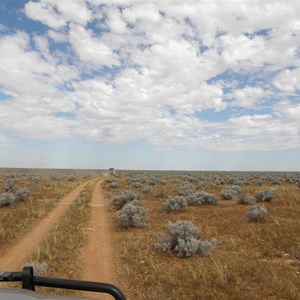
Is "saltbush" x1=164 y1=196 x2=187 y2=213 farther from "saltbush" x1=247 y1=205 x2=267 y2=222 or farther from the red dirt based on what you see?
"saltbush" x1=247 y1=205 x2=267 y2=222

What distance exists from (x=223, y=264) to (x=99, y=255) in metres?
3.78

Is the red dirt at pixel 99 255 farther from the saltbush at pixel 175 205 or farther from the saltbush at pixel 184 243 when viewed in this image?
the saltbush at pixel 175 205

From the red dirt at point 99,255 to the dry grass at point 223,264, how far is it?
0.29 m

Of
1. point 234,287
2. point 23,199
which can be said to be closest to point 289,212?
point 234,287

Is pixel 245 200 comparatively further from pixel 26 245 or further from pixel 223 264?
pixel 26 245

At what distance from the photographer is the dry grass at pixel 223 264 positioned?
25.1 ft

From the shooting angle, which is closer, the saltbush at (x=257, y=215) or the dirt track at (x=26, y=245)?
the dirt track at (x=26, y=245)

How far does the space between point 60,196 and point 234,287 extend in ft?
67.3

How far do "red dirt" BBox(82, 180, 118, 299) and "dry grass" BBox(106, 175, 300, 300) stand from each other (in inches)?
11.5

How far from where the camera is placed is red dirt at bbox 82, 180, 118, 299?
871 centimetres

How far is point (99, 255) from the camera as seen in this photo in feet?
34.8

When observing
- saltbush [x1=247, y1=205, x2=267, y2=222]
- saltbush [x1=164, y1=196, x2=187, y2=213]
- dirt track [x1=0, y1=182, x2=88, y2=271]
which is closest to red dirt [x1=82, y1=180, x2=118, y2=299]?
dirt track [x1=0, y1=182, x2=88, y2=271]

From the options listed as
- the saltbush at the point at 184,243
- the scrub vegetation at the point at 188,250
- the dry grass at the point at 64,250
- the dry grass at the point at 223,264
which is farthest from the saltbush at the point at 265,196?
the dry grass at the point at 64,250

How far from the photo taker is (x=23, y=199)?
2277 centimetres
